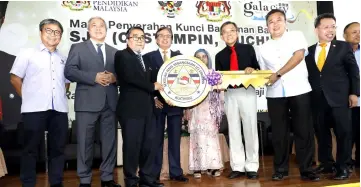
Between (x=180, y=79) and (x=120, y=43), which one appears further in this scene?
(x=120, y=43)

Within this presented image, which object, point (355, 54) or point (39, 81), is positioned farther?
point (355, 54)

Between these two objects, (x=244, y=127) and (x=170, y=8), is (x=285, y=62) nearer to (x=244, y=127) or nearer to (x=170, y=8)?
(x=244, y=127)

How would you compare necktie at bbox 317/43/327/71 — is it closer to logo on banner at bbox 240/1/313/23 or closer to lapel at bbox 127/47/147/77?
lapel at bbox 127/47/147/77

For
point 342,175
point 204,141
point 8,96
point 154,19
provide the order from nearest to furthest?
point 342,175 < point 204,141 < point 8,96 < point 154,19

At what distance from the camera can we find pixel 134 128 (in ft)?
8.63

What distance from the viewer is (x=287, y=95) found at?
2.93 metres

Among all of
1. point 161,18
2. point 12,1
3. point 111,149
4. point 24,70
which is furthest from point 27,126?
point 161,18

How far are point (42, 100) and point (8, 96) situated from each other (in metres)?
2.33

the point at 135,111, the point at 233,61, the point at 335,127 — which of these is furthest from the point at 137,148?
the point at 335,127

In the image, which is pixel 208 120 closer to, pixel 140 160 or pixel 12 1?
pixel 140 160

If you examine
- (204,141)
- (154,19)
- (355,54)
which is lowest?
(204,141)

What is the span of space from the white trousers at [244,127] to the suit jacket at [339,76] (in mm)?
645

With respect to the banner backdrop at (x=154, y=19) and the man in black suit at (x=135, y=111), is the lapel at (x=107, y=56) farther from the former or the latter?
the banner backdrop at (x=154, y=19)

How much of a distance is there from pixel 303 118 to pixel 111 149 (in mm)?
1701
